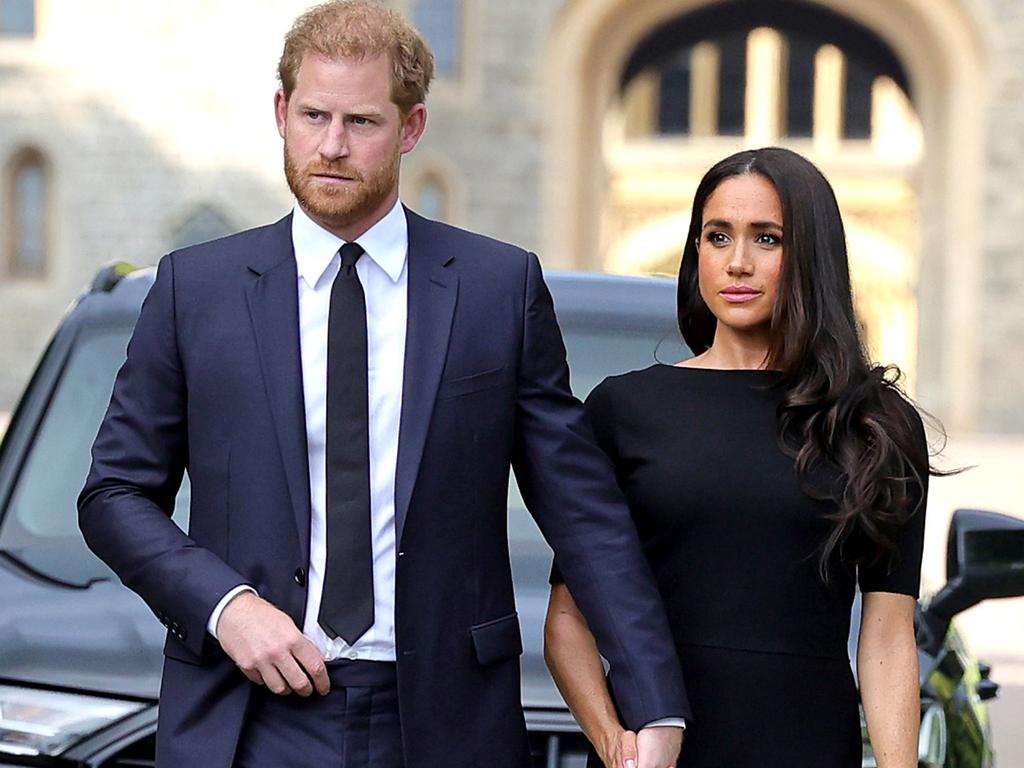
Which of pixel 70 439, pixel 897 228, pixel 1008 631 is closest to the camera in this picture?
pixel 70 439

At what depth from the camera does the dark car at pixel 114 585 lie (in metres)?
3.07

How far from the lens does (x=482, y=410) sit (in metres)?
2.70

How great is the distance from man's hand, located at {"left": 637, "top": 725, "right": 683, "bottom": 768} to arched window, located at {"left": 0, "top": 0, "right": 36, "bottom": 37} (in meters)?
25.3

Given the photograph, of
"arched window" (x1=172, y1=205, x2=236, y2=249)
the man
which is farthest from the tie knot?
"arched window" (x1=172, y1=205, x2=236, y2=249)

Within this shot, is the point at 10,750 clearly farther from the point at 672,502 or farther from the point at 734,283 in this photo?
the point at 734,283

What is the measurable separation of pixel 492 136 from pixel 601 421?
25.3 meters

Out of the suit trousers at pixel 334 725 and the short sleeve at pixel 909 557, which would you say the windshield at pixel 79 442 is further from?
the suit trousers at pixel 334 725

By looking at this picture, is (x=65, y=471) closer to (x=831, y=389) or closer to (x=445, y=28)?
(x=831, y=389)

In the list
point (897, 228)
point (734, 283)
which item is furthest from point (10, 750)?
point (897, 228)

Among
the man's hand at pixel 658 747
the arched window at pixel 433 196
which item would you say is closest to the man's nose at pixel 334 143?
the man's hand at pixel 658 747

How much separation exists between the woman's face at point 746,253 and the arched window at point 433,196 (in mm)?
25241

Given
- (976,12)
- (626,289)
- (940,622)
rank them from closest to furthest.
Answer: (940,622), (626,289), (976,12)

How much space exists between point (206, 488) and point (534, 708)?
2.32 ft

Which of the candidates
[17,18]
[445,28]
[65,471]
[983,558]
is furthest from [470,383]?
[445,28]
